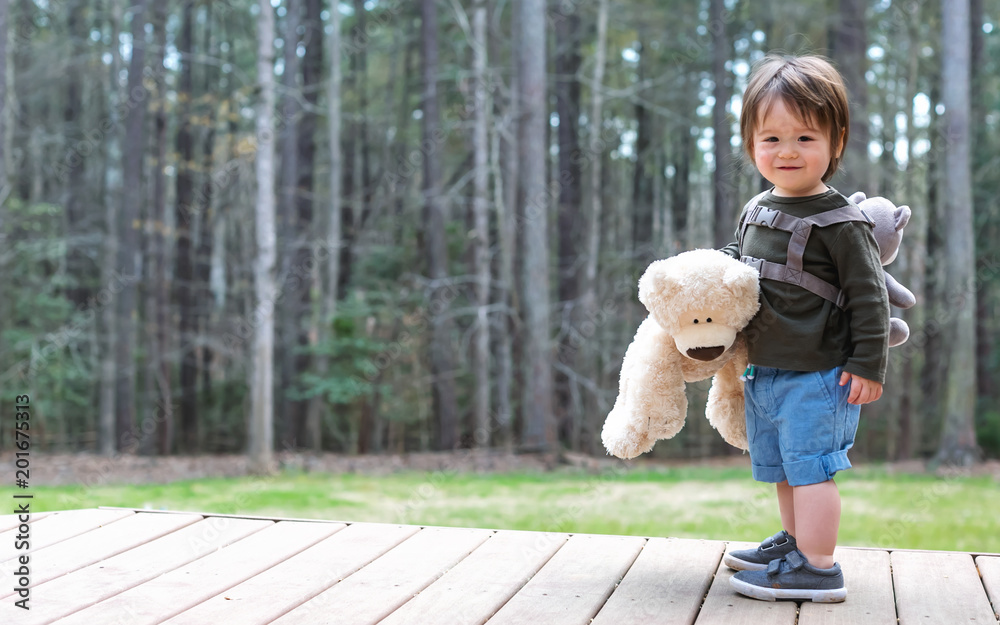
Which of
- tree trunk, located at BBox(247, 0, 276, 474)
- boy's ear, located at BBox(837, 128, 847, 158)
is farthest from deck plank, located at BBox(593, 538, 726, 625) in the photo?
tree trunk, located at BBox(247, 0, 276, 474)

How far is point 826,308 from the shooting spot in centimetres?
232

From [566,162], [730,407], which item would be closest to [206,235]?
[566,162]

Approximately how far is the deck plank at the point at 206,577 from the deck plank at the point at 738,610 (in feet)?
3.84

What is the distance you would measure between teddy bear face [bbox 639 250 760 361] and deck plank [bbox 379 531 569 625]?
0.80 meters

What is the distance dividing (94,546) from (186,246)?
1333 cm

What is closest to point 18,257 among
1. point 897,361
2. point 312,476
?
point 312,476

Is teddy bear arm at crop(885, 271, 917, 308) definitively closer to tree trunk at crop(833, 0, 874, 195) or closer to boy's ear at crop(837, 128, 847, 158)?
boy's ear at crop(837, 128, 847, 158)

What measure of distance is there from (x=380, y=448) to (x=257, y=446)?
6394 millimetres

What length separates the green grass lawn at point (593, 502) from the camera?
6.08 metres

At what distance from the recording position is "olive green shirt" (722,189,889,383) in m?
2.25

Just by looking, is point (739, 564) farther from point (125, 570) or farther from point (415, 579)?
point (125, 570)

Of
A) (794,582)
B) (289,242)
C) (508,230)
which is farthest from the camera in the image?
(289,242)

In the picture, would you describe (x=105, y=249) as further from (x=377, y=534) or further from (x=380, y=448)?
(x=377, y=534)

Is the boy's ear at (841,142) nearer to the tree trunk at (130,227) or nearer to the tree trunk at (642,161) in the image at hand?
the tree trunk at (130,227)
